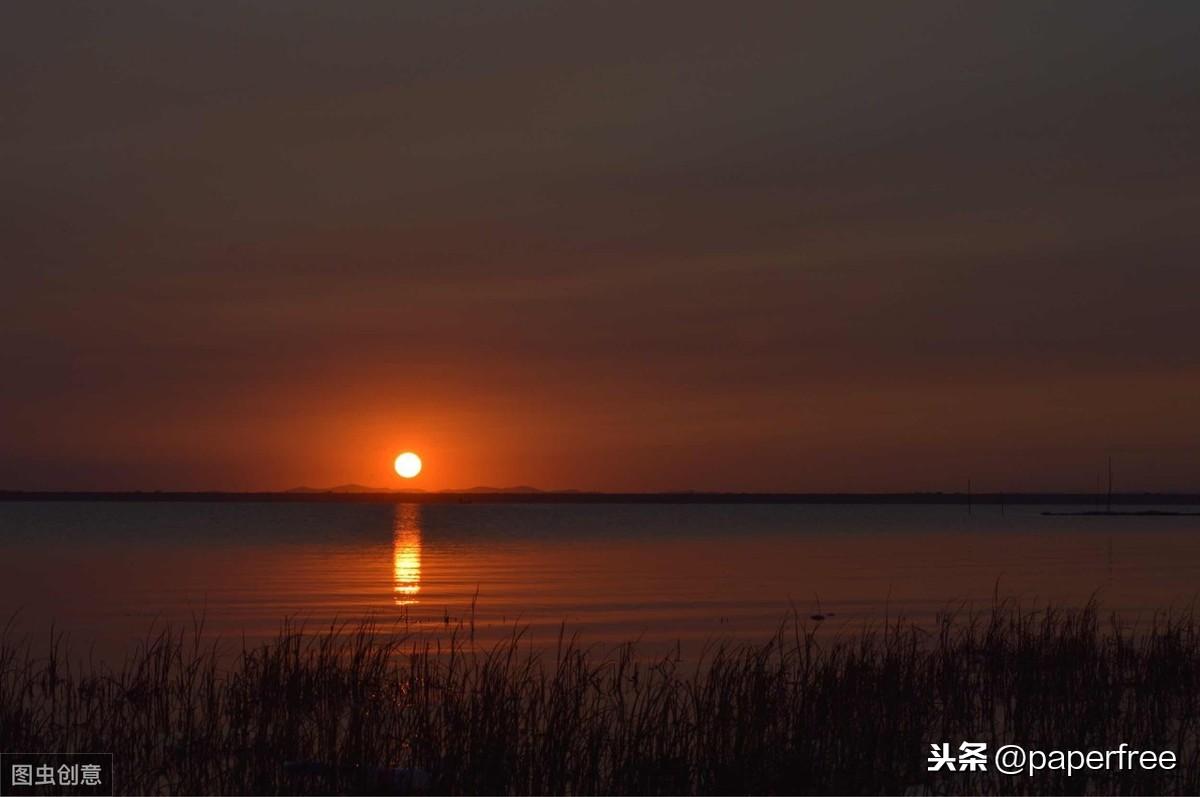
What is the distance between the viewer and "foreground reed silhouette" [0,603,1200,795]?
14.5 metres

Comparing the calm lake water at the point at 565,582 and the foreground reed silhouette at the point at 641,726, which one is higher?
the calm lake water at the point at 565,582

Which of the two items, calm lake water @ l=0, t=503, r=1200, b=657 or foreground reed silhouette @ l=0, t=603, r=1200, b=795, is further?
calm lake water @ l=0, t=503, r=1200, b=657

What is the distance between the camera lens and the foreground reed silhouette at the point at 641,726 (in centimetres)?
1454

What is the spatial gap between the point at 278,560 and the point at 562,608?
35.8 metres

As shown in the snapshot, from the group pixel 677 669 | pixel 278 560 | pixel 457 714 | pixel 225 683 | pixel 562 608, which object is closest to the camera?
pixel 457 714

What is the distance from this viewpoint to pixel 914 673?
1995 centimetres

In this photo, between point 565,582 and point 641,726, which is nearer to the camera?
point 641,726

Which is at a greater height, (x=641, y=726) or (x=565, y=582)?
(x=565, y=582)

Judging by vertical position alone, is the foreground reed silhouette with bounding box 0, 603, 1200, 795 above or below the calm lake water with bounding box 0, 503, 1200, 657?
below

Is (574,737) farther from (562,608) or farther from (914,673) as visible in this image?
(562,608)

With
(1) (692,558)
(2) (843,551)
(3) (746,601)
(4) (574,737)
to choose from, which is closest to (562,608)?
(3) (746,601)

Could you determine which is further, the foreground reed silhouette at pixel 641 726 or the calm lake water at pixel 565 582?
the calm lake water at pixel 565 582

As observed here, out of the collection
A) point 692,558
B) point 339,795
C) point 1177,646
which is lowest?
point 339,795

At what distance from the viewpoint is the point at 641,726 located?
15.0 m
